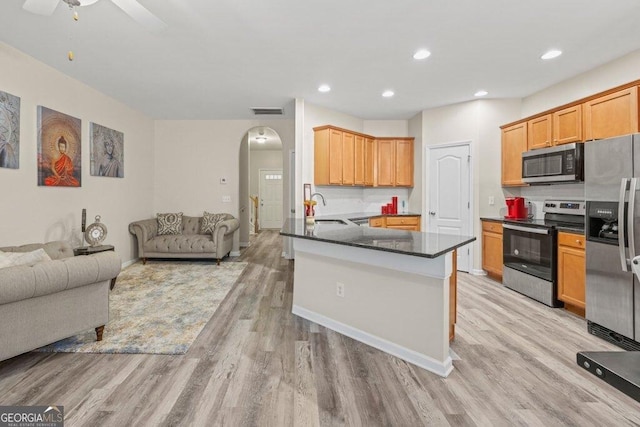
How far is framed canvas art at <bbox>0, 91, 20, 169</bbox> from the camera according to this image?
9.95 feet

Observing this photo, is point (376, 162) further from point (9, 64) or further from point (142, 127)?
point (9, 64)

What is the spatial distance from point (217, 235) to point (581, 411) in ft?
15.6

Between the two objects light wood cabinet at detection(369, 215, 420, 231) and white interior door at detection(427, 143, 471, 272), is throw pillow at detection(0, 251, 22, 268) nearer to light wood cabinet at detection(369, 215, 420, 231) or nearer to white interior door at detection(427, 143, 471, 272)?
light wood cabinet at detection(369, 215, 420, 231)

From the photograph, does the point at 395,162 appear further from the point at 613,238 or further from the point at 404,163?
the point at 613,238

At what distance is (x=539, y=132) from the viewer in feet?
12.5

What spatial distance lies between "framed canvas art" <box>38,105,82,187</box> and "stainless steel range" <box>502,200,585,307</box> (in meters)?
5.72

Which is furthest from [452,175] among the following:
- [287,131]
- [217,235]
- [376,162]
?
[217,235]

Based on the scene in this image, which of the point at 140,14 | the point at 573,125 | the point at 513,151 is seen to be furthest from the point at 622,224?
the point at 140,14

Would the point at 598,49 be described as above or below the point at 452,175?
above

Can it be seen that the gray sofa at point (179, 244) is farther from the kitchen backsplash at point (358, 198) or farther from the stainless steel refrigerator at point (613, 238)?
the stainless steel refrigerator at point (613, 238)

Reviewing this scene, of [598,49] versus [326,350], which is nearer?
[326,350]

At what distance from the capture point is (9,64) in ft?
Answer: 10.2

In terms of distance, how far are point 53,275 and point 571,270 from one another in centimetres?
457

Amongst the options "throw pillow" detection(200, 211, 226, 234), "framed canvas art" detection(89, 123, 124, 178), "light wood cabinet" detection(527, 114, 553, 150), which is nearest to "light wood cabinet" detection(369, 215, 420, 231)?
"light wood cabinet" detection(527, 114, 553, 150)
